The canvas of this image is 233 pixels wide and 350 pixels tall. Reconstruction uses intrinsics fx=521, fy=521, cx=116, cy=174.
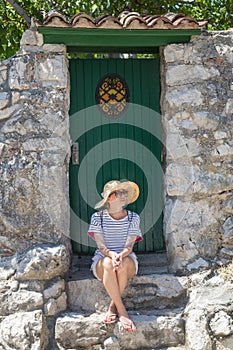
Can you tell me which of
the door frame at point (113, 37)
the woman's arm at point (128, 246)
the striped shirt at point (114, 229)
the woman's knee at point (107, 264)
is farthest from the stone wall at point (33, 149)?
the woman's arm at point (128, 246)

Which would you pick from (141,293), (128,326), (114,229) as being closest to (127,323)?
(128,326)

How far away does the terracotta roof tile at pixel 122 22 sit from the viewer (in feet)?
15.5

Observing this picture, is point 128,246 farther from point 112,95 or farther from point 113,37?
point 113,37

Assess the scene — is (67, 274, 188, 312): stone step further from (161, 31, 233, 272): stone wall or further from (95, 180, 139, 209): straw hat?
(95, 180, 139, 209): straw hat

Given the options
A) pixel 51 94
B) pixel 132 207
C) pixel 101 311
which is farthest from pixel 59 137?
pixel 101 311

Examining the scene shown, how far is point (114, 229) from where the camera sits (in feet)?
15.8

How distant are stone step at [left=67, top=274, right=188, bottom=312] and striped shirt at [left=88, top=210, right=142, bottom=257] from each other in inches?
14.5

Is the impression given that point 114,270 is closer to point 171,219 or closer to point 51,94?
point 171,219

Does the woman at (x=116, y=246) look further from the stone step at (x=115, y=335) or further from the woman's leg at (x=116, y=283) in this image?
the stone step at (x=115, y=335)

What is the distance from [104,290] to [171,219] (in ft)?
3.06

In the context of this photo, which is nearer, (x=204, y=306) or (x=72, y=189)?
(x=204, y=306)

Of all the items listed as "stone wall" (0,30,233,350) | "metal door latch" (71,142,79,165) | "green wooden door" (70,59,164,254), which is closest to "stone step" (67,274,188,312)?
"stone wall" (0,30,233,350)

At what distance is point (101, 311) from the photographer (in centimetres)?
479

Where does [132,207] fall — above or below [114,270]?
above
